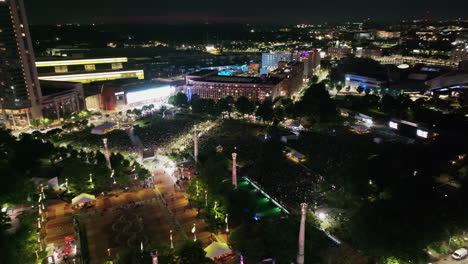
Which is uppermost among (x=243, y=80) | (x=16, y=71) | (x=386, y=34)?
(x=16, y=71)

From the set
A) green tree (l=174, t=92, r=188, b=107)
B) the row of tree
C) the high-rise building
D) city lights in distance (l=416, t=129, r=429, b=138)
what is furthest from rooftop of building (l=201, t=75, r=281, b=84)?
the high-rise building

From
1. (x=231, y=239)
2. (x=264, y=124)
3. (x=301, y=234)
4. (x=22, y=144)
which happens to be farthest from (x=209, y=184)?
(x=264, y=124)

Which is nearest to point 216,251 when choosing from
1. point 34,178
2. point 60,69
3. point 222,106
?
point 34,178

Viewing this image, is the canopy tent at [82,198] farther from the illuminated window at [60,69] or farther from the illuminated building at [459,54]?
the illuminated building at [459,54]

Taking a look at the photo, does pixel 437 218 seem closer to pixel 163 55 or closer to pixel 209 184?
pixel 209 184

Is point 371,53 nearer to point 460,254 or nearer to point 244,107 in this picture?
point 244,107
